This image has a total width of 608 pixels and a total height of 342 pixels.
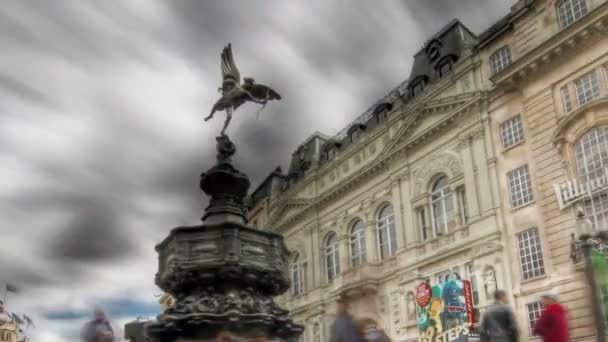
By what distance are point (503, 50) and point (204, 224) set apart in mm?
21113

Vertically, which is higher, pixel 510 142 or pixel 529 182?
pixel 510 142

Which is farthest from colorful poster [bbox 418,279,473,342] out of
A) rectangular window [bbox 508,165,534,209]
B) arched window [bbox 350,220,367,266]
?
arched window [bbox 350,220,367,266]

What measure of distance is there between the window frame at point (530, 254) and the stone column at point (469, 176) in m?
2.63

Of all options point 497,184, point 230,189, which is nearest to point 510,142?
point 497,184

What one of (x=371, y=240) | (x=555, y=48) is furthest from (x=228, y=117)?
(x=371, y=240)

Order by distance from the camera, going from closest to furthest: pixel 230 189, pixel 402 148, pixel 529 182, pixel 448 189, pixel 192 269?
pixel 192 269, pixel 230 189, pixel 529 182, pixel 448 189, pixel 402 148

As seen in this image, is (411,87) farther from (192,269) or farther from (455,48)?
(192,269)

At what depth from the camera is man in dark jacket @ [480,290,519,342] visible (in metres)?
9.73

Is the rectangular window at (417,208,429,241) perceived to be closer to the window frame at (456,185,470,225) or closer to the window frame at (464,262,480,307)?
the window frame at (456,185,470,225)

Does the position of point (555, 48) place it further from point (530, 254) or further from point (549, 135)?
point (530, 254)

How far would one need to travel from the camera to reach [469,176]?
2806 centimetres

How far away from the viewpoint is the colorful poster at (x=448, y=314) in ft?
83.0

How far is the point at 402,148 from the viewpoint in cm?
3219

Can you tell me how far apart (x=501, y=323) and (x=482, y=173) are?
1850 cm
